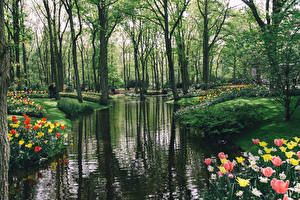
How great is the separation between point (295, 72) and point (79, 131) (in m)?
9.47

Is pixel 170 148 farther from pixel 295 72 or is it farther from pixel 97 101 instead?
pixel 97 101

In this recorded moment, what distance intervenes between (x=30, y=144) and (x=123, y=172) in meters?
2.57

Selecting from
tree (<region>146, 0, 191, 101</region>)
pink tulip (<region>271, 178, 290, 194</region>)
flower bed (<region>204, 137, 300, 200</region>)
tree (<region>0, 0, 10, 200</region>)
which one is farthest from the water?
tree (<region>146, 0, 191, 101</region>)

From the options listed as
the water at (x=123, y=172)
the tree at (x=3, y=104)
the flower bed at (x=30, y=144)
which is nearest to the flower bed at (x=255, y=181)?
the water at (x=123, y=172)

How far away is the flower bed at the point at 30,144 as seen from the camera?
6.60m

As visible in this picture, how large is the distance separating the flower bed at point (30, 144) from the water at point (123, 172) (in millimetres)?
445

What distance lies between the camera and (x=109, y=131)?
462 inches

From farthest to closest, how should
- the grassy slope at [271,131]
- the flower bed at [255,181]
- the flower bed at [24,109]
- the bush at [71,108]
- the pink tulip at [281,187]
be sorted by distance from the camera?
the bush at [71,108], the flower bed at [24,109], the grassy slope at [271,131], the flower bed at [255,181], the pink tulip at [281,187]

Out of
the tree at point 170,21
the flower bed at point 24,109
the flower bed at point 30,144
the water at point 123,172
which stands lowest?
the water at point 123,172

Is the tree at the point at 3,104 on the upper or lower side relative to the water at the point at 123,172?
upper

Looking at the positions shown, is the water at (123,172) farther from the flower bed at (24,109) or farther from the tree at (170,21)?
the tree at (170,21)

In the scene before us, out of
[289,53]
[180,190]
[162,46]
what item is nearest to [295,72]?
[289,53]

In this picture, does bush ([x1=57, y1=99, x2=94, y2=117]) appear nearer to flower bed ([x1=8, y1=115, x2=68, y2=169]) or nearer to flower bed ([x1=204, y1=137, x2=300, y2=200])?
flower bed ([x1=8, y1=115, x2=68, y2=169])

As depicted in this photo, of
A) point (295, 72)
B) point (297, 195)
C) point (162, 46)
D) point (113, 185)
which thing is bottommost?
point (113, 185)
